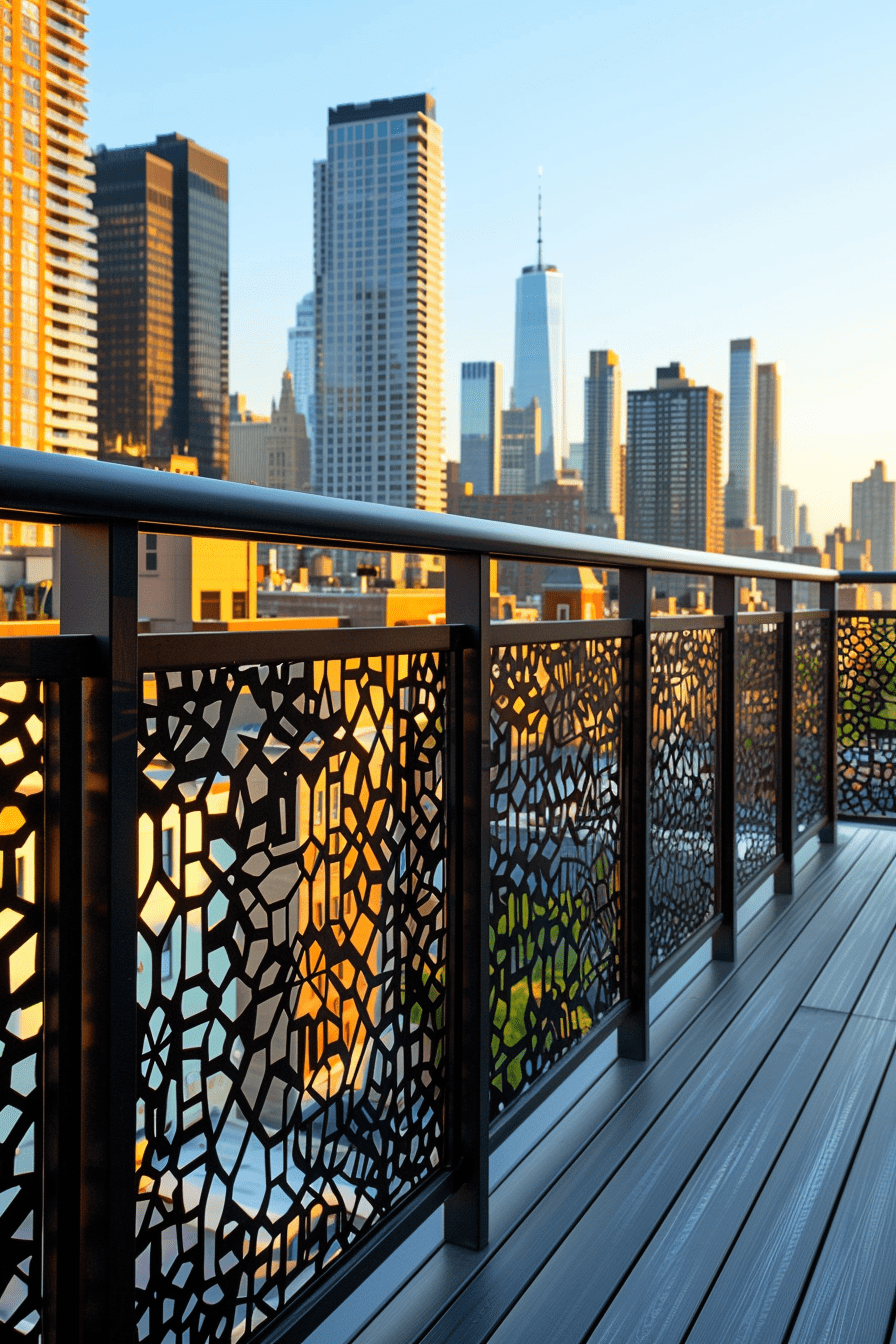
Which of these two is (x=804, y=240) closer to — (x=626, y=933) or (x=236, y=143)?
(x=236, y=143)

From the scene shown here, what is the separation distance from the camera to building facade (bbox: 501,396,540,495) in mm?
65312

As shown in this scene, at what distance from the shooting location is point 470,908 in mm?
1485

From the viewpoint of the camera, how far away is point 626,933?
84.7 inches

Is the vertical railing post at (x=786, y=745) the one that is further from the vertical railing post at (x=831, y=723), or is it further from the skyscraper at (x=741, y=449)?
the skyscraper at (x=741, y=449)

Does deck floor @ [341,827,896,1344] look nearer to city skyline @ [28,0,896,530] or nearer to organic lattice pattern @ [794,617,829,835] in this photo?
organic lattice pattern @ [794,617,829,835]

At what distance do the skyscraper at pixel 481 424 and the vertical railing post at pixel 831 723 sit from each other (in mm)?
60146

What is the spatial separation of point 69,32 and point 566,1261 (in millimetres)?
49145

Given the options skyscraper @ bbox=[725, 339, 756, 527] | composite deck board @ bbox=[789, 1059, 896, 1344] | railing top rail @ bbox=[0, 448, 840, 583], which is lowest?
composite deck board @ bbox=[789, 1059, 896, 1344]

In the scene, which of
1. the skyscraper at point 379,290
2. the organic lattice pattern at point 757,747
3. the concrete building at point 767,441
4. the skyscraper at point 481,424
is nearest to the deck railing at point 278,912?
the organic lattice pattern at point 757,747

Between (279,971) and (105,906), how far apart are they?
31cm

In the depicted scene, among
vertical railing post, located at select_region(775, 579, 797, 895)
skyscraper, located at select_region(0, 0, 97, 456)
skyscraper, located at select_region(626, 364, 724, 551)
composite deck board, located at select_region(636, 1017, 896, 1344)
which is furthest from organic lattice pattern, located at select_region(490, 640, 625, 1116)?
skyscraper, located at select_region(626, 364, 724, 551)

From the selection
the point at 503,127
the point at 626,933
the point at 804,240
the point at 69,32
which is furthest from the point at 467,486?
the point at 626,933

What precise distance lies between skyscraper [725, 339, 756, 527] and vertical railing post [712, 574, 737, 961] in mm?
49428

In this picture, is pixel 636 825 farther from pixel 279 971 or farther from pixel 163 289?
pixel 163 289
